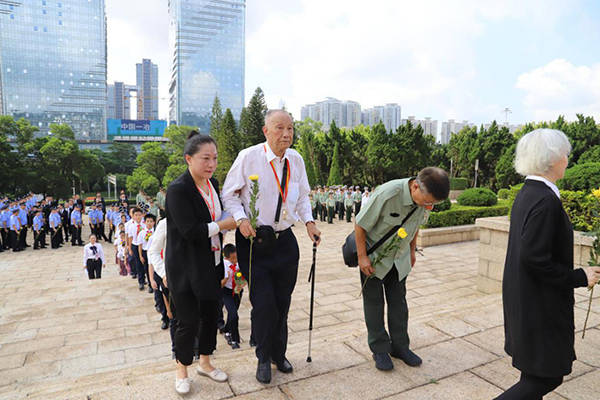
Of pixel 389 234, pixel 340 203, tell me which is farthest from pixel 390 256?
pixel 340 203

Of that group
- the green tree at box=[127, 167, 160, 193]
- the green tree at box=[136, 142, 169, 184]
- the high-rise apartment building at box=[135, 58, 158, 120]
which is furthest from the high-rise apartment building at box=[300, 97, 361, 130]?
the high-rise apartment building at box=[135, 58, 158, 120]

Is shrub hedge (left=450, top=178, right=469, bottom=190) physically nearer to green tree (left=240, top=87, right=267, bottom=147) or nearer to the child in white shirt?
green tree (left=240, top=87, right=267, bottom=147)

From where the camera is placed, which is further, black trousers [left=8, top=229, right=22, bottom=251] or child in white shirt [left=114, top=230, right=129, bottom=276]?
black trousers [left=8, top=229, right=22, bottom=251]

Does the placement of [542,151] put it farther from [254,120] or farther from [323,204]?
[254,120]

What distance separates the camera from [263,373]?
2428 mm

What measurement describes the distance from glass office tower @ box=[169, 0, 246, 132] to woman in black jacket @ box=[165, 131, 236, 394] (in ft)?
366

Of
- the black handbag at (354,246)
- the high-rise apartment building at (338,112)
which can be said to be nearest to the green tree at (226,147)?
the black handbag at (354,246)

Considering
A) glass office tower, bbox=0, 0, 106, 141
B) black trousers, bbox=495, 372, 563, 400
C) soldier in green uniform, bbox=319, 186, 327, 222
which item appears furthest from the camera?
glass office tower, bbox=0, 0, 106, 141

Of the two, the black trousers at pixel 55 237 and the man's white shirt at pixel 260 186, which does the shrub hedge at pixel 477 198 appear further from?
the black trousers at pixel 55 237

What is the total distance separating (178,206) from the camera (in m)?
2.19

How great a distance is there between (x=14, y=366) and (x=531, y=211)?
5259mm

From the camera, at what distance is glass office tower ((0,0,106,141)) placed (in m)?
81.9

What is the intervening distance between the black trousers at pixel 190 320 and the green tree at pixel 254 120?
33.8 meters

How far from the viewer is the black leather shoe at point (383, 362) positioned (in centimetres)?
261
